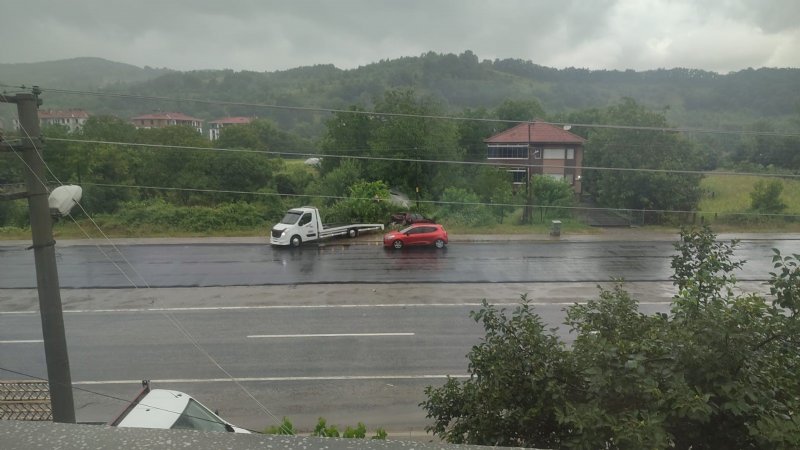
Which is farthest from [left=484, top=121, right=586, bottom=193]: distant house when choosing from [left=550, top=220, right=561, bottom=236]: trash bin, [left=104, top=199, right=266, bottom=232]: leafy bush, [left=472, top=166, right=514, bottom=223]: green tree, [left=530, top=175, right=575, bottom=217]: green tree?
[left=104, top=199, right=266, bottom=232]: leafy bush

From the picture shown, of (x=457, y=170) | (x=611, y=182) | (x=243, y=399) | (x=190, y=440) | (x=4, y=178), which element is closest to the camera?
(x=190, y=440)

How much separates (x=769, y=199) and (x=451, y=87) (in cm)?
5975

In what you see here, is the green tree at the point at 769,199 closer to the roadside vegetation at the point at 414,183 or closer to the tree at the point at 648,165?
the roadside vegetation at the point at 414,183

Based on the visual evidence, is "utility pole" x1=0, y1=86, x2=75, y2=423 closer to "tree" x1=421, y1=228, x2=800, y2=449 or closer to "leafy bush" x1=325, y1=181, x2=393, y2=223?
"tree" x1=421, y1=228, x2=800, y2=449

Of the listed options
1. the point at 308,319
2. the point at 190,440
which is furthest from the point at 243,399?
the point at 190,440

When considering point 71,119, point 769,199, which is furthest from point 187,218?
point 769,199

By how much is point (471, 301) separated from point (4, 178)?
2505cm

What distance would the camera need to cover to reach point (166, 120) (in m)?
47.2

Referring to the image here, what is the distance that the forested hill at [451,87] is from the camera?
28.9 meters

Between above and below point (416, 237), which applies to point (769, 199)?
above

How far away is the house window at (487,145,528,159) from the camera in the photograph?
4178 centimetres

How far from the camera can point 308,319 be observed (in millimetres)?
12664

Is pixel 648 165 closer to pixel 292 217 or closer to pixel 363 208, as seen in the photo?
pixel 363 208

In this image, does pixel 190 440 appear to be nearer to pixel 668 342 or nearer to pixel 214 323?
pixel 668 342
